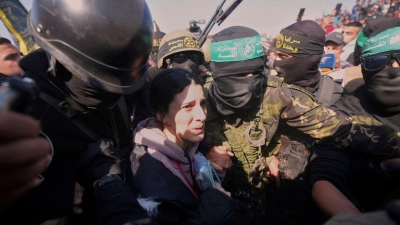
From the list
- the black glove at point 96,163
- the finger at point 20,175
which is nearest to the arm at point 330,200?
the black glove at point 96,163

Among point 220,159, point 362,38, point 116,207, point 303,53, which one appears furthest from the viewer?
point 362,38

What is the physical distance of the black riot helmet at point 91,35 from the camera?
1.26 m

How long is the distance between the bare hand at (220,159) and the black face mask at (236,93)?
36cm

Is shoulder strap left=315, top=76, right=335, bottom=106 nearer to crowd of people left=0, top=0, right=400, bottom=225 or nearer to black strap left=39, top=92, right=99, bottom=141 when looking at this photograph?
crowd of people left=0, top=0, right=400, bottom=225

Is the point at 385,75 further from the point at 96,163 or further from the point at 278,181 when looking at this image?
the point at 96,163

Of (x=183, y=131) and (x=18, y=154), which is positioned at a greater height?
(x=18, y=154)

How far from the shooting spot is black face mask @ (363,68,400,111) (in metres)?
1.82

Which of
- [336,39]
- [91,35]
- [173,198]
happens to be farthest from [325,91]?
[336,39]

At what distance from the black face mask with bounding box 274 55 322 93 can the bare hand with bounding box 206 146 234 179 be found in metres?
1.25

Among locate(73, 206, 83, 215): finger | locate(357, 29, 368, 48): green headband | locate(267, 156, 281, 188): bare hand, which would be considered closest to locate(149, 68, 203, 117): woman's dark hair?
locate(73, 206, 83, 215): finger

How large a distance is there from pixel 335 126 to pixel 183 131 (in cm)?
134

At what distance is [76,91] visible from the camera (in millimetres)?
1360

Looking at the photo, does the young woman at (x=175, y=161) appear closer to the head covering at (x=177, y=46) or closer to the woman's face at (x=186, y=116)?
the woman's face at (x=186, y=116)

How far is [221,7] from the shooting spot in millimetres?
4340
